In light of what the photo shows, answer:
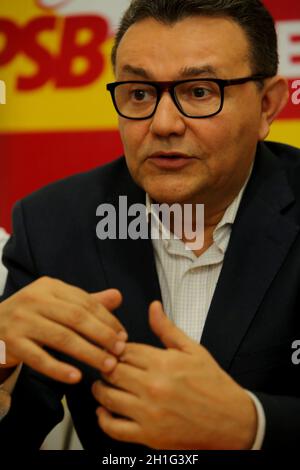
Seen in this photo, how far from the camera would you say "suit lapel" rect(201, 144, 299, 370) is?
1.40 metres

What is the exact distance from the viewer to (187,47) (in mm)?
1384

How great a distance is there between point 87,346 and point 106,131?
1.47 metres

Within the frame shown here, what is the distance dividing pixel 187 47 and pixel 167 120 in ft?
0.58

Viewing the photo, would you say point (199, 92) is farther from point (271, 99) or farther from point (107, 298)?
point (107, 298)

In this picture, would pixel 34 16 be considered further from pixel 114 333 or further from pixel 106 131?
pixel 114 333

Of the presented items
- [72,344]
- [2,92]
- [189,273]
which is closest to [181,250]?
[189,273]

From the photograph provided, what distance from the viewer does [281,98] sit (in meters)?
1.61

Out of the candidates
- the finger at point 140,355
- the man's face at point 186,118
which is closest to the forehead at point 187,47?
the man's face at point 186,118

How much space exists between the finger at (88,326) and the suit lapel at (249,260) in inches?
13.4

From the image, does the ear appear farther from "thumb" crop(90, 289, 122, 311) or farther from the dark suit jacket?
"thumb" crop(90, 289, 122, 311)

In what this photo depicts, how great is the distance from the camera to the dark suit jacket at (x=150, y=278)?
141 cm

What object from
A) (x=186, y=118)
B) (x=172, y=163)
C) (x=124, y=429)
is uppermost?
(x=186, y=118)

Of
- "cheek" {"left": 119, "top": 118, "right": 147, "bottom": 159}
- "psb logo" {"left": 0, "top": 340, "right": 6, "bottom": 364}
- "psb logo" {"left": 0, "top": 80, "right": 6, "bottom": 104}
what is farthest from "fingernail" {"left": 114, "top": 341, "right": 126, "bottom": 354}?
"psb logo" {"left": 0, "top": 80, "right": 6, "bottom": 104}
